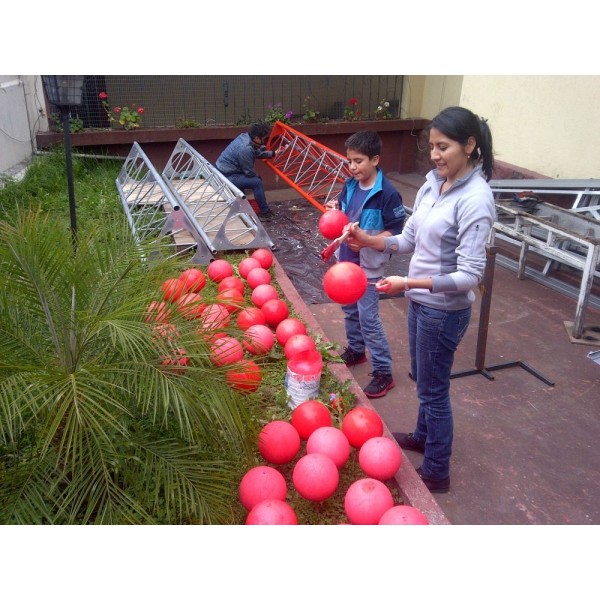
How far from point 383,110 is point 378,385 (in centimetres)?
900

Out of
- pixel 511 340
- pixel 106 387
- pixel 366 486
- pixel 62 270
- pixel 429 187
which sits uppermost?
pixel 429 187

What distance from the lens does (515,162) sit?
8.13m

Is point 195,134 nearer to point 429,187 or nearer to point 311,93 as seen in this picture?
point 311,93

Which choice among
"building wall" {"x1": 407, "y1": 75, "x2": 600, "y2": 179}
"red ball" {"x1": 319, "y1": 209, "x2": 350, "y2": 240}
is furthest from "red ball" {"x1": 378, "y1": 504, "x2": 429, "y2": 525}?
"building wall" {"x1": 407, "y1": 75, "x2": 600, "y2": 179}

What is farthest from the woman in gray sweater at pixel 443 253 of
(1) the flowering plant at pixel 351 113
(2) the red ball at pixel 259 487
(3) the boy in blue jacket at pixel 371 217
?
(1) the flowering plant at pixel 351 113

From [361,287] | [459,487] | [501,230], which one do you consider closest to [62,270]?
[361,287]

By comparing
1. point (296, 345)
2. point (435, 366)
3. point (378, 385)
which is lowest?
point (378, 385)

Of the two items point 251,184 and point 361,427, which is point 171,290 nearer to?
point 361,427

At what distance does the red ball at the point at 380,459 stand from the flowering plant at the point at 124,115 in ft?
28.8

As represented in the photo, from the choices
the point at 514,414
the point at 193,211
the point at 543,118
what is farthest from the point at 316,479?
the point at 543,118

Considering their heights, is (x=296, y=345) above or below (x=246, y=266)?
above

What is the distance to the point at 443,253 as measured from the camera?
8.69ft

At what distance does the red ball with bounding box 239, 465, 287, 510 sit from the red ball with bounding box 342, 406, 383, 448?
57 centimetres

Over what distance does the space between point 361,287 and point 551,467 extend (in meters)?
1.75
